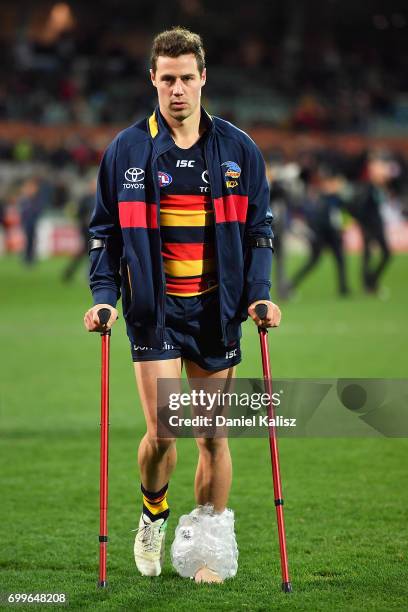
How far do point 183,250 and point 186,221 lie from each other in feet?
0.46

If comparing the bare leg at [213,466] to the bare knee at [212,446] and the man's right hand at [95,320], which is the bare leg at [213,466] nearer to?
the bare knee at [212,446]

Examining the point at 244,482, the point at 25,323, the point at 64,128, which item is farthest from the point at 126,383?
the point at 64,128

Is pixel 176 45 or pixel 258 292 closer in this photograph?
pixel 176 45

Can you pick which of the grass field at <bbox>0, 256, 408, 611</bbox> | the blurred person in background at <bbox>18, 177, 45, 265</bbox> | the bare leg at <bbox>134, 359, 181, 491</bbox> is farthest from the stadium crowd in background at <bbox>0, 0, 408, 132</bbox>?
the bare leg at <bbox>134, 359, 181, 491</bbox>

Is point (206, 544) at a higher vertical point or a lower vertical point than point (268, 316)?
lower

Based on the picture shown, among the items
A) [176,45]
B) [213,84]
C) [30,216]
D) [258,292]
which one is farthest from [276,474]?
[213,84]

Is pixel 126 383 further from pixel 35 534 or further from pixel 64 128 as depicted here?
pixel 64 128

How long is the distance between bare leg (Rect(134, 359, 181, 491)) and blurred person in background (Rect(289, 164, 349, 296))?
51.3ft

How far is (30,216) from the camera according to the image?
30.3 m

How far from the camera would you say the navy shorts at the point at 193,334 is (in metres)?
5.69

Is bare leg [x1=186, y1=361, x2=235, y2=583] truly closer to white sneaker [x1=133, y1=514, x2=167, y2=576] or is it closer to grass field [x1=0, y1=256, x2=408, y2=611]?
white sneaker [x1=133, y1=514, x2=167, y2=576]

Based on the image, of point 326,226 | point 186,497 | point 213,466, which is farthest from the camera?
point 326,226

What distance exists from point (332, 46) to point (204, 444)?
4242cm

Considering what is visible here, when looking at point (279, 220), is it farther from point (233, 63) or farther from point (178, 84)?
point (233, 63)
